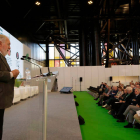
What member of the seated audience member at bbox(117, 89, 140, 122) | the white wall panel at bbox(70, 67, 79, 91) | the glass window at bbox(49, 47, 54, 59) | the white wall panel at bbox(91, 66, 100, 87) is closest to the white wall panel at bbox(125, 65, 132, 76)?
the white wall panel at bbox(91, 66, 100, 87)

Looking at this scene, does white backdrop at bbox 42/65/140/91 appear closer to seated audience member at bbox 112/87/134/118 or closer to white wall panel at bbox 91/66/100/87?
white wall panel at bbox 91/66/100/87

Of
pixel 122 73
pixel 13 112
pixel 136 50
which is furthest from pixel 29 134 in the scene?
pixel 136 50

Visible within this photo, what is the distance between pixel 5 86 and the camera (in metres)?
1.30

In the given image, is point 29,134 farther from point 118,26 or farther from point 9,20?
point 118,26

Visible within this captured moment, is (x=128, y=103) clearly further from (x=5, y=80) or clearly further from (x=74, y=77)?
(x=74, y=77)

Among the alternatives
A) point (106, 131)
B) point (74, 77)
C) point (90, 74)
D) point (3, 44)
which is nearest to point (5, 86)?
point (3, 44)

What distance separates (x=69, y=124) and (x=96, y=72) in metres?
11.7

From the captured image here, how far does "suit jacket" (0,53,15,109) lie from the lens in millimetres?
1265

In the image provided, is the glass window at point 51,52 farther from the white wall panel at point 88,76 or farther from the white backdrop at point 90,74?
the white wall panel at point 88,76

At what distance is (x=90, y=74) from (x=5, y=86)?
44.8ft

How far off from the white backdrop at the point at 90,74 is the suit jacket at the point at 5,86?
523 inches

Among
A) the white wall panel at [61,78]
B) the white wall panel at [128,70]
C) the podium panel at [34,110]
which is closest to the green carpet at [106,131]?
the podium panel at [34,110]

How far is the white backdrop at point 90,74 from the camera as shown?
1466cm

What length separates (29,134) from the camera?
1.60 metres
